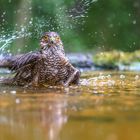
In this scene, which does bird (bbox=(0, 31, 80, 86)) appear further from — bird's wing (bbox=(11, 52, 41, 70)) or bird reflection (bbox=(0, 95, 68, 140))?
bird reflection (bbox=(0, 95, 68, 140))

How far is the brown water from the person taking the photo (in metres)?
2.23

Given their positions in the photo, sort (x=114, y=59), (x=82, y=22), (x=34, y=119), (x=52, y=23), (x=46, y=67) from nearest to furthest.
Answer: (x=34, y=119) → (x=46, y=67) → (x=114, y=59) → (x=52, y=23) → (x=82, y=22)

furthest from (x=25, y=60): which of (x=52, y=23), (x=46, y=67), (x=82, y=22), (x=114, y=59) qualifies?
(x=82, y=22)

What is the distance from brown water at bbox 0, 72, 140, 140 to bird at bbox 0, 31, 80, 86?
1.63ft

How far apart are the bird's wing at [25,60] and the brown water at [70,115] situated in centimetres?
56

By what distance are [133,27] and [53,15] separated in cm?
200

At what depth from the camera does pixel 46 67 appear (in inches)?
175

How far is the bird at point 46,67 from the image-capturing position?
4438 mm

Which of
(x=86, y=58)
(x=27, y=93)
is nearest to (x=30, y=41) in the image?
(x=86, y=58)

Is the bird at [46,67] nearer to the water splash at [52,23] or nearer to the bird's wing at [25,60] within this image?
the bird's wing at [25,60]

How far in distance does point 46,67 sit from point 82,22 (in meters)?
6.53

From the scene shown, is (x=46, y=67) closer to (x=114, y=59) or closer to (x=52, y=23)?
(x=114, y=59)

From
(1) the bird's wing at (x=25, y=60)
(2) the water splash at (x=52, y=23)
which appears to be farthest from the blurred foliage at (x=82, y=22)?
(1) the bird's wing at (x=25, y=60)

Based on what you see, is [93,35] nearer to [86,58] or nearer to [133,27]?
[133,27]
